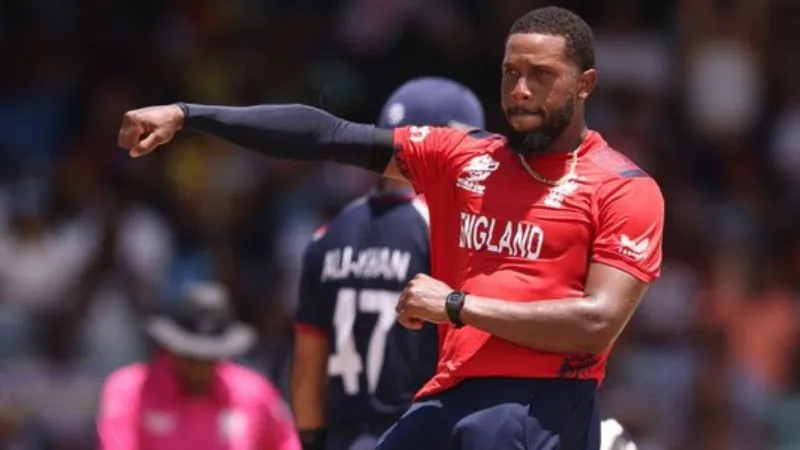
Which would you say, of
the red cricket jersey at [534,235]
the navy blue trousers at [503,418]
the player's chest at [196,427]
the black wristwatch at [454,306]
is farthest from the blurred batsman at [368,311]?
the player's chest at [196,427]

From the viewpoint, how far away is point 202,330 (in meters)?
9.70

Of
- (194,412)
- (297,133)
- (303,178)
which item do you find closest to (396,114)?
(297,133)

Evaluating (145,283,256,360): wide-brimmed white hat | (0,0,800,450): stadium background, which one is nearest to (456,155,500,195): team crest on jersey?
(145,283,256,360): wide-brimmed white hat

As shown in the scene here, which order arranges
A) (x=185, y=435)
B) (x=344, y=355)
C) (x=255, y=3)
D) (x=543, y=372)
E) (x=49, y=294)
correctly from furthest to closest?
(x=255, y=3) → (x=49, y=294) → (x=185, y=435) → (x=344, y=355) → (x=543, y=372)

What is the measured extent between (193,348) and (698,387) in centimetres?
372

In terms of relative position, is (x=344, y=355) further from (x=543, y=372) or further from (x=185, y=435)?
(x=185, y=435)

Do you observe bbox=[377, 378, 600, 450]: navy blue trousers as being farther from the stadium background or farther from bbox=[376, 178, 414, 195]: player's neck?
the stadium background

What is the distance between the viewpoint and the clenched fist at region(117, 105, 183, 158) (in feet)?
19.0

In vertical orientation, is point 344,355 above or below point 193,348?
above

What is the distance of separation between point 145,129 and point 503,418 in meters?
1.36

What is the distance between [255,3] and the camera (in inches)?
577

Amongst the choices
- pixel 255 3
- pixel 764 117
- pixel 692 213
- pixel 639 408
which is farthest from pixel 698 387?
pixel 255 3

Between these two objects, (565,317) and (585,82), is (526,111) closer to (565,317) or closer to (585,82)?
(585,82)

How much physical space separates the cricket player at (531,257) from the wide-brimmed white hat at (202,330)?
11.9 ft
